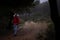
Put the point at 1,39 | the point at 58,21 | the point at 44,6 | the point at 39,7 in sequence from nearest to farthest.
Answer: the point at 58,21, the point at 1,39, the point at 44,6, the point at 39,7

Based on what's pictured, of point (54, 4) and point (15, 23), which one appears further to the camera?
point (15, 23)

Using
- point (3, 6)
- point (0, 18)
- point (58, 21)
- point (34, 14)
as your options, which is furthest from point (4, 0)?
point (34, 14)

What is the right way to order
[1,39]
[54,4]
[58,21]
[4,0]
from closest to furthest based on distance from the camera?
[58,21] < [54,4] < [4,0] < [1,39]

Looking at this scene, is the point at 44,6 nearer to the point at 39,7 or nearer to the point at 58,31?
the point at 39,7

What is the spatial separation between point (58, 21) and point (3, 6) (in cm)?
433

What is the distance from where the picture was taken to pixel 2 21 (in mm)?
14133

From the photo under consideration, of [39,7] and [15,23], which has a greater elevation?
[39,7]

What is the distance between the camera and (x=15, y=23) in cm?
1412

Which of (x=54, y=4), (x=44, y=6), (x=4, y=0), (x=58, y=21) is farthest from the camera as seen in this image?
(x=44, y=6)

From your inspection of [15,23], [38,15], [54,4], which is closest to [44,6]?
[38,15]

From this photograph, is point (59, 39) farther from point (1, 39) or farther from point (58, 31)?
point (1, 39)

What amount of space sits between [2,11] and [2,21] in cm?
289

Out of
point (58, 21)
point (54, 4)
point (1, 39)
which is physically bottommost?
point (1, 39)

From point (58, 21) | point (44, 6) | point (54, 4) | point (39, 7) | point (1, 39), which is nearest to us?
point (58, 21)
